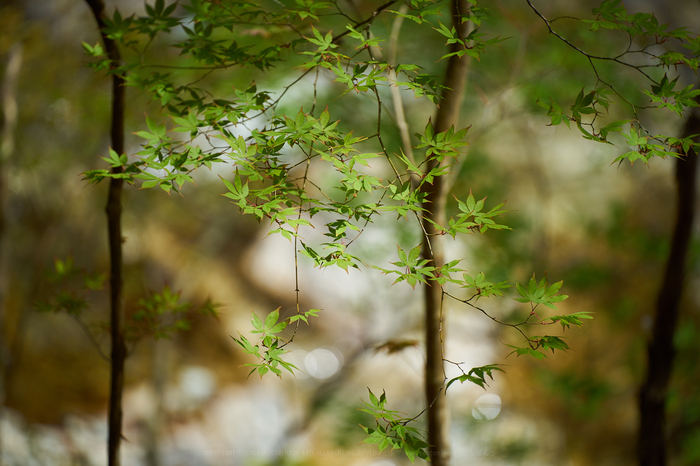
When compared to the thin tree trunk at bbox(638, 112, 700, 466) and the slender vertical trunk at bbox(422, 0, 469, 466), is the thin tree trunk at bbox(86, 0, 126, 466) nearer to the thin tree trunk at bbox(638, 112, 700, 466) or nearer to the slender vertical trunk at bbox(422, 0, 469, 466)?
the slender vertical trunk at bbox(422, 0, 469, 466)

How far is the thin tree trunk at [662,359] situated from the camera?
4.66ft

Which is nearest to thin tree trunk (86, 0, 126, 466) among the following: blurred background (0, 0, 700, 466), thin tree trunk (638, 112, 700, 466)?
blurred background (0, 0, 700, 466)

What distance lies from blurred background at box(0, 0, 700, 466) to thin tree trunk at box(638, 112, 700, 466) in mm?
437

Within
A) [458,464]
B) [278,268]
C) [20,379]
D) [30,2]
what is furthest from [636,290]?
[20,379]

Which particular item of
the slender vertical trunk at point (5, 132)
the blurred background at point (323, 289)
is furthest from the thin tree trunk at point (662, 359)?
the slender vertical trunk at point (5, 132)

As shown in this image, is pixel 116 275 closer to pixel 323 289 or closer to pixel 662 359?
pixel 662 359

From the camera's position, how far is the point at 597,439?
13.6 ft

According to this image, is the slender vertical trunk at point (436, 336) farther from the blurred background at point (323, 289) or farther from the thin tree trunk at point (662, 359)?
the thin tree trunk at point (662, 359)

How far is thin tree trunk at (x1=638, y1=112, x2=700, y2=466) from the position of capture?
4.66 feet

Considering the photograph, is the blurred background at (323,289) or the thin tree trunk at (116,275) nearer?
the thin tree trunk at (116,275)

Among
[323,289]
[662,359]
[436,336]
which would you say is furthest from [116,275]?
[323,289]

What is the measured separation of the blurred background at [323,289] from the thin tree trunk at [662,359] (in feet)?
1.43

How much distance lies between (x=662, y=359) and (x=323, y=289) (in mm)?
4456

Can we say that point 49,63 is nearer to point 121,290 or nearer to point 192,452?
point 121,290
